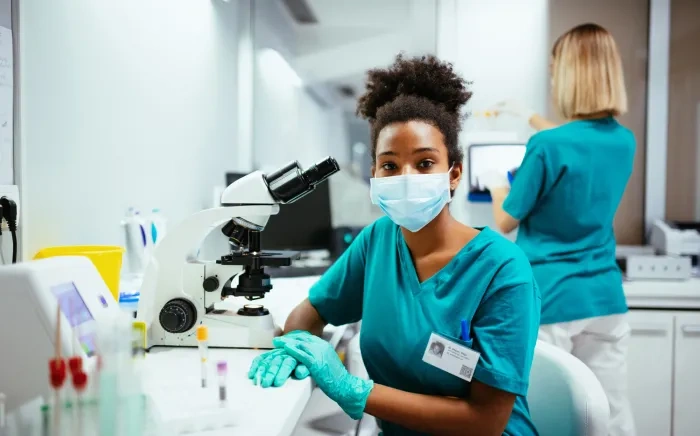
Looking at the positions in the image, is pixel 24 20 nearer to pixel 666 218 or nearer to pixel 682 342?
pixel 682 342

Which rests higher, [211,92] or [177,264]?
[211,92]

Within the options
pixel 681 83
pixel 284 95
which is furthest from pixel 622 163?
pixel 284 95

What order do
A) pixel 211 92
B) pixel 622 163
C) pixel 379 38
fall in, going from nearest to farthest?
pixel 622 163 < pixel 211 92 < pixel 379 38

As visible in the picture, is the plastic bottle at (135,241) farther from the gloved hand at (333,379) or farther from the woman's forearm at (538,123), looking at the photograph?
the woman's forearm at (538,123)

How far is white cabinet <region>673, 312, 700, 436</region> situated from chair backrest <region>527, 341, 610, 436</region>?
4.97ft

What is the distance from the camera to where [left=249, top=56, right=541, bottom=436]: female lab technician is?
3.49 feet

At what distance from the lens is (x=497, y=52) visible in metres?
2.94

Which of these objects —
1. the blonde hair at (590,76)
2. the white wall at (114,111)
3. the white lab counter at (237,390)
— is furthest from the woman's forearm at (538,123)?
the white lab counter at (237,390)

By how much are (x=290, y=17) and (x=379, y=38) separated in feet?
1.74

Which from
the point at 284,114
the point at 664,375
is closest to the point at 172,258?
the point at 284,114

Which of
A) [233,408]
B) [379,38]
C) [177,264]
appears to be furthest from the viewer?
[379,38]

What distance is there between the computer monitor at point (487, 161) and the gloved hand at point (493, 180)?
11mm

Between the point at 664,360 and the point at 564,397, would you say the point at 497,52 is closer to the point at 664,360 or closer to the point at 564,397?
→ the point at 664,360

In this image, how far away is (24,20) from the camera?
136cm
